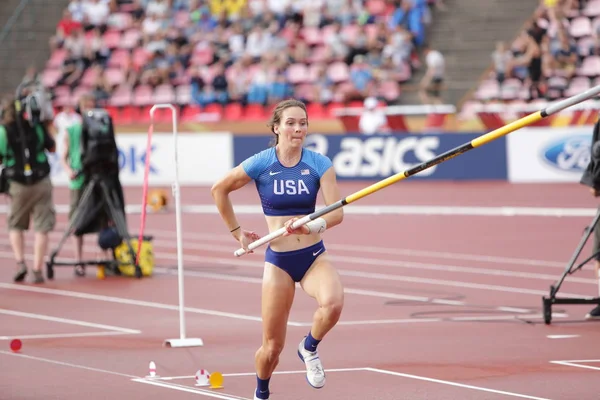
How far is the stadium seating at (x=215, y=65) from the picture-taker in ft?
106

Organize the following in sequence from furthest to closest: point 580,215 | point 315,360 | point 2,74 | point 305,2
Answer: point 2,74 → point 305,2 → point 580,215 → point 315,360

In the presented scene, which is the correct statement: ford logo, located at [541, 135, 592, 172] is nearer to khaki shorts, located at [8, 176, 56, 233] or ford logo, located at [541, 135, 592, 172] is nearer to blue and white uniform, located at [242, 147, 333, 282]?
khaki shorts, located at [8, 176, 56, 233]

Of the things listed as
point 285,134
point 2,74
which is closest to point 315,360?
point 285,134

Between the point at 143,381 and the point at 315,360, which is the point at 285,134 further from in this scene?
the point at 143,381

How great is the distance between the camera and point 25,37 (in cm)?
3816

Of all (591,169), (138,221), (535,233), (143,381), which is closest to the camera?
(143,381)

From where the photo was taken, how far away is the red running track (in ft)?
31.1

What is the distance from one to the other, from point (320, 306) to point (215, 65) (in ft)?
87.3

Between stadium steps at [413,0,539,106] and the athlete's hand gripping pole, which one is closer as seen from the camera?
the athlete's hand gripping pole

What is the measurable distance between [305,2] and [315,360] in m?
27.2

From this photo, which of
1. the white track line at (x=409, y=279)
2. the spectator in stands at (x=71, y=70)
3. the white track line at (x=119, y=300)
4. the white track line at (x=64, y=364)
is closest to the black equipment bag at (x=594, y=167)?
the white track line at (x=409, y=279)

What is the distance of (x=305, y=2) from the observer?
34531 mm

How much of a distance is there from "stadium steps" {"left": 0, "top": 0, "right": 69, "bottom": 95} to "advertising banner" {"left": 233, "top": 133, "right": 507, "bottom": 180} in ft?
34.7

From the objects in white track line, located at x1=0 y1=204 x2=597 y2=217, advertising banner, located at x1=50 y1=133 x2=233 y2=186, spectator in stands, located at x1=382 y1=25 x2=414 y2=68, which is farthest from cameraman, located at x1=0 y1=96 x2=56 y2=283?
spectator in stands, located at x1=382 y1=25 x2=414 y2=68
